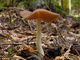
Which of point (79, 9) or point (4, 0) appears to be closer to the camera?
point (4, 0)

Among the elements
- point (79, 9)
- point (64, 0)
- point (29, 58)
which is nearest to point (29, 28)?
point (29, 58)

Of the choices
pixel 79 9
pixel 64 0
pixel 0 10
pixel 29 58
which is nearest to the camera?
pixel 29 58

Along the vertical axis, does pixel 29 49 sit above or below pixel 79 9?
above

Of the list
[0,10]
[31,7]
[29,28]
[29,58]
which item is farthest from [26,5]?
[29,58]

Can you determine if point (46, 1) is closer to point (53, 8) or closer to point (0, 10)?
point (53, 8)

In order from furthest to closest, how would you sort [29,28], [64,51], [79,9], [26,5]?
[79,9]
[26,5]
[29,28]
[64,51]

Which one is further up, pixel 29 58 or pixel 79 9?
pixel 29 58

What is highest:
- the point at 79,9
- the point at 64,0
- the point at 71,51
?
the point at 71,51

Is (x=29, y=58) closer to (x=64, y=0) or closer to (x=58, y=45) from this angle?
(x=58, y=45)

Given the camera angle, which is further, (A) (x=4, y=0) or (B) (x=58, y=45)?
(A) (x=4, y=0)
